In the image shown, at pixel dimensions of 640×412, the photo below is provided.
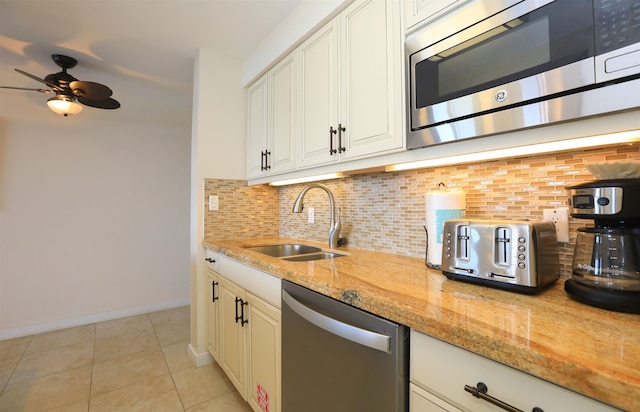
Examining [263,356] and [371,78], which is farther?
[263,356]

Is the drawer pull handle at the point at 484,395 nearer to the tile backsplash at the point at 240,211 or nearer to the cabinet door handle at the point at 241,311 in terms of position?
the cabinet door handle at the point at 241,311

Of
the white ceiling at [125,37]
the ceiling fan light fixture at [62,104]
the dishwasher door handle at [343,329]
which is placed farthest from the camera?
the ceiling fan light fixture at [62,104]

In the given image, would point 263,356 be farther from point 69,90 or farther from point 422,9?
point 69,90

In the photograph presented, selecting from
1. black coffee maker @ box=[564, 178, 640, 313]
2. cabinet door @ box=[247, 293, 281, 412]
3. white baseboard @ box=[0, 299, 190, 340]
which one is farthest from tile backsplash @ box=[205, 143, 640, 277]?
white baseboard @ box=[0, 299, 190, 340]

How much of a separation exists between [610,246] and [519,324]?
13.7 inches

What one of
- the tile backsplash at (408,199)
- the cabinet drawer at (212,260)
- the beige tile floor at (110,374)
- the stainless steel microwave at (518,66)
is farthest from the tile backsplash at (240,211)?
the stainless steel microwave at (518,66)

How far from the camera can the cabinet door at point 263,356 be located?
1.30m

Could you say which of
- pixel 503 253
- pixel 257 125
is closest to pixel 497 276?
pixel 503 253

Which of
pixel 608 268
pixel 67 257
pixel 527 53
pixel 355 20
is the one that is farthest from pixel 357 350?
pixel 67 257

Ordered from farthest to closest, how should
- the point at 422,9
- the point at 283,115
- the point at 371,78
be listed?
the point at 283,115, the point at 371,78, the point at 422,9

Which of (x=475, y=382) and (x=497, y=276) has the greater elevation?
(x=497, y=276)

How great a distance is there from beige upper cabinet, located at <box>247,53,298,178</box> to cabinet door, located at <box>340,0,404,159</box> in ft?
1.60

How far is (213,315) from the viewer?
2.06 m

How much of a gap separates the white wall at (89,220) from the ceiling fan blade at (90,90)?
133 cm
